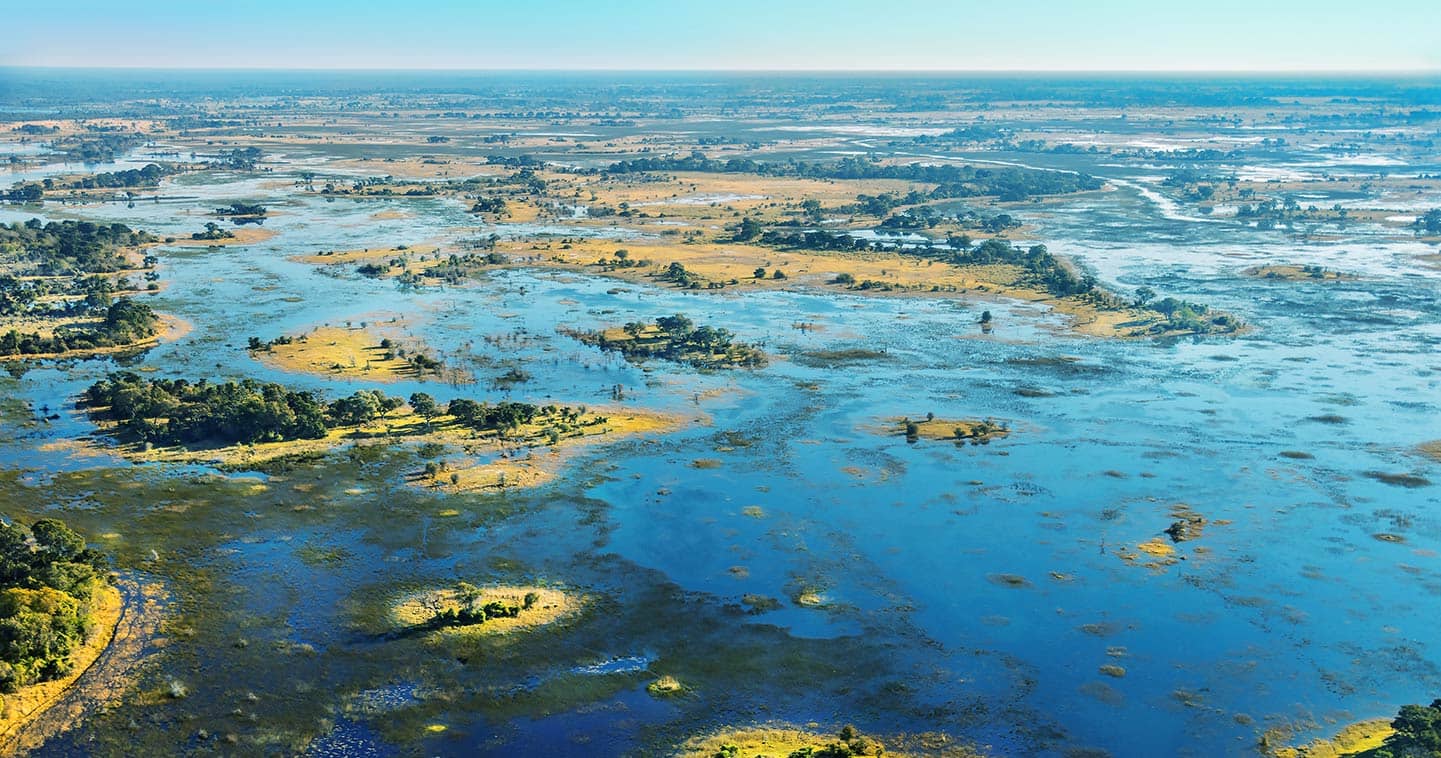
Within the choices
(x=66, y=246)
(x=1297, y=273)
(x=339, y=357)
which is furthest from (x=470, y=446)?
(x=1297, y=273)

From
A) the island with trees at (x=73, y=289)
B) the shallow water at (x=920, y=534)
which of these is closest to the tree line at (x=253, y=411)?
the shallow water at (x=920, y=534)

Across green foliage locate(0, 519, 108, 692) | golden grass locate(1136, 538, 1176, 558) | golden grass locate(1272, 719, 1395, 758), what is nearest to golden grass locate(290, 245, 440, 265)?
green foliage locate(0, 519, 108, 692)

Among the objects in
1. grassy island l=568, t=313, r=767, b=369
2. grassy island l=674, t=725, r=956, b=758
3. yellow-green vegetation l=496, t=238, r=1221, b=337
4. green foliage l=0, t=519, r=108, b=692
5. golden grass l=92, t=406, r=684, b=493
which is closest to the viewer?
grassy island l=674, t=725, r=956, b=758

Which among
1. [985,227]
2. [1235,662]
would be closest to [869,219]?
[985,227]

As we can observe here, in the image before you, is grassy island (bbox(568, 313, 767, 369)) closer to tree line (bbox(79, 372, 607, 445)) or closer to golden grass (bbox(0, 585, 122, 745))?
tree line (bbox(79, 372, 607, 445))

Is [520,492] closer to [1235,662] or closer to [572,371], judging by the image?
[572,371]

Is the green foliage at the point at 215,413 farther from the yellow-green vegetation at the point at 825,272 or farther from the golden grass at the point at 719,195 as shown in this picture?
the golden grass at the point at 719,195

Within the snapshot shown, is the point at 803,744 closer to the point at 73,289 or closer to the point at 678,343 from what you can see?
the point at 678,343
